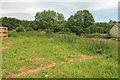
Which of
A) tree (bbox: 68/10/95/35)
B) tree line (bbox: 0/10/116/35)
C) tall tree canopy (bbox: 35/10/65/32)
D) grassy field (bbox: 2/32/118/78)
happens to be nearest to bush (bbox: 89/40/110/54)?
grassy field (bbox: 2/32/118/78)

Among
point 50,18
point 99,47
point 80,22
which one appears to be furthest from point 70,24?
point 99,47

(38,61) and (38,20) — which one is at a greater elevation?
(38,20)

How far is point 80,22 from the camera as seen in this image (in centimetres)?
2914

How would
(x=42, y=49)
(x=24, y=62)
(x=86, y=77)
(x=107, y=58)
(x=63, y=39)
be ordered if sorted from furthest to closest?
(x=63, y=39)
(x=42, y=49)
(x=107, y=58)
(x=24, y=62)
(x=86, y=77)

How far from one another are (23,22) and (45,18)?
2845 mm

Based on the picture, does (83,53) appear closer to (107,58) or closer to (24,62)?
(107,58)

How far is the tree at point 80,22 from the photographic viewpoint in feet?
89.3

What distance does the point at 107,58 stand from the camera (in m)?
8.85

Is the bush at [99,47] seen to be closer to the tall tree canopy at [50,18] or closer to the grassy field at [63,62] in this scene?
the grassy field at [63,62]

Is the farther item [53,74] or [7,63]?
[7,63]

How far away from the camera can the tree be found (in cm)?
2722

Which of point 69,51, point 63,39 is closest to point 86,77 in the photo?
point 69,51


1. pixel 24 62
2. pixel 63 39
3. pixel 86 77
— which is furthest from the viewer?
pixel 63 39

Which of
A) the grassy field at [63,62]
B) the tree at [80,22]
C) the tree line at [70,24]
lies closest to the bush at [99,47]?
the grassy field at [63,62]
